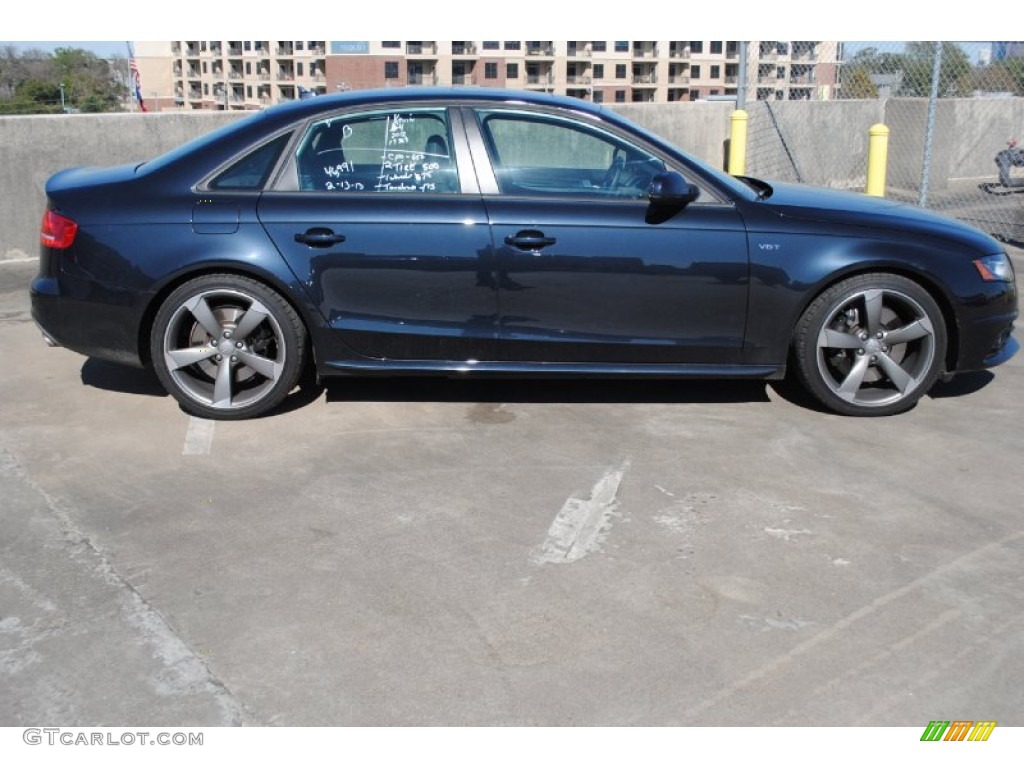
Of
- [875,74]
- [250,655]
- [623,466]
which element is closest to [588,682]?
[250,655]

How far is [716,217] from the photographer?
513 centimetres

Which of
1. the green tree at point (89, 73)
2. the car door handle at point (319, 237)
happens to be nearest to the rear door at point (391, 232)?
the car door handle at point (319, 237)

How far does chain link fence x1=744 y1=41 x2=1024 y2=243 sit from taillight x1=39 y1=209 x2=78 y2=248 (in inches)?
344

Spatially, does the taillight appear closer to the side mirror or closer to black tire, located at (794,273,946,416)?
the side mirror

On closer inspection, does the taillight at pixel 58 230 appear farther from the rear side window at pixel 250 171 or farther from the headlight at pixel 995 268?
the headlight at pixel 995 268

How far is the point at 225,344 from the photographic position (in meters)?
5.22

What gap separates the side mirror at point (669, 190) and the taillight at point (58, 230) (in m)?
2.72

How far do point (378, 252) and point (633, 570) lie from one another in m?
2.07

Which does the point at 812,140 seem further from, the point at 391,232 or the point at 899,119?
the point at 391,232

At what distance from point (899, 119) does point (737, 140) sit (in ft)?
10.7

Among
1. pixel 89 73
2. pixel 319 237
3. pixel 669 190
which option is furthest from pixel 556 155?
pixel 89 73

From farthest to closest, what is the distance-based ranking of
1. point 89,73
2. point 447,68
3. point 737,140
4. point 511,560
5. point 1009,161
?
1. point 447,68
2. point 89,73
3. point 1009,161
4. point 737,140
5. point 511,560

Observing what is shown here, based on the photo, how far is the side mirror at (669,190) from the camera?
496 centimetres
